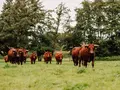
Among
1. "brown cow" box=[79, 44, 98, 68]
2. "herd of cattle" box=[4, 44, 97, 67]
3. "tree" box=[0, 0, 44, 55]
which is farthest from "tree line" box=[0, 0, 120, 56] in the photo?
"brown cow" box=[79, 44, 98, 68]

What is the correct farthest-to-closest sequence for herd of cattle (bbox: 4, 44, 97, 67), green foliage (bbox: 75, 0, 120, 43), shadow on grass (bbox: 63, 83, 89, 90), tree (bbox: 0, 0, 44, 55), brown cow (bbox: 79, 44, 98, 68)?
green foliage (bbox: 75, 0, 120, 43) < tree (bbox: 0, 0, 44, 55) < herd of cattle (bbox: 4, 44, 97, 67) < brown cow (bbox: 79, 44, 98, 68) < shadow on grass (bbox: 63, 83, 89, 90)

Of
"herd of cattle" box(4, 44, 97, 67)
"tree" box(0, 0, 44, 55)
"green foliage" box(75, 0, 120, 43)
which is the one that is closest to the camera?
"herd of cattle" box(4, 44, 97, 67)

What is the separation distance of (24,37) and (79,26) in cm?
1732

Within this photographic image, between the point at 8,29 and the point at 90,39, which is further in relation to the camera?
the point at 90,39

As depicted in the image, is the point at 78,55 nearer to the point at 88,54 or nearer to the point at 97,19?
the point at 88,54

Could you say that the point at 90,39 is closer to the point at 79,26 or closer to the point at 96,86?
the point at 79,26

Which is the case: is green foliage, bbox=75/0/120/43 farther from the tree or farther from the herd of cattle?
the herd of cattle

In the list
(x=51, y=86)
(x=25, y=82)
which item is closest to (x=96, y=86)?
(x=51, y=86)

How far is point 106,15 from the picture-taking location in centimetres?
8019

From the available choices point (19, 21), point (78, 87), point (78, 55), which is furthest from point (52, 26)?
point (78, 87)

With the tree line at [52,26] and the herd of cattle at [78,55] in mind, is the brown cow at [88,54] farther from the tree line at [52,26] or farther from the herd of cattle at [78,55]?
the tree line at [52,26]

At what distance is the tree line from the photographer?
2571 inches

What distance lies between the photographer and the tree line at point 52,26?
65312mm

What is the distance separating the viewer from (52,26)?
73.4m
